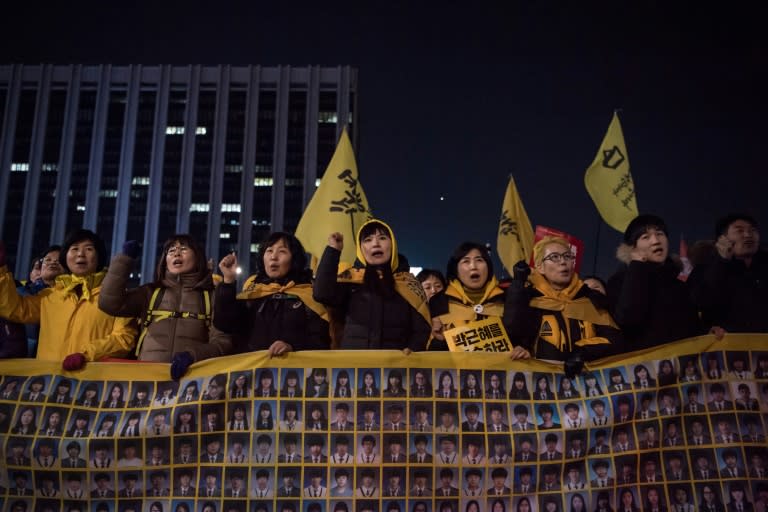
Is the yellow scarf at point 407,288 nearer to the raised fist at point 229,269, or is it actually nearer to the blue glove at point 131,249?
the raised fist at point 229,269

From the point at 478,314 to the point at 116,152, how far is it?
92.7m

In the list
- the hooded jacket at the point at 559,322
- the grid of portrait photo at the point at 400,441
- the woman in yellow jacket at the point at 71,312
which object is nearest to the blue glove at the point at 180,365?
the grid of portrait photo at the point at 400,441

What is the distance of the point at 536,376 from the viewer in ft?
12.7

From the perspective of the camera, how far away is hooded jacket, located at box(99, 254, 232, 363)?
4.45 metres

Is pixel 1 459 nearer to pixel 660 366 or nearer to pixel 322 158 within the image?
pixel 660 366

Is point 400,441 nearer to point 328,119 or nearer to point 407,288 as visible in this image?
point 407,288

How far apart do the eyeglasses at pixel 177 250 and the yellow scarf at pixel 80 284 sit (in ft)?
2.19

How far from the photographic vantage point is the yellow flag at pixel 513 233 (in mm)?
11258

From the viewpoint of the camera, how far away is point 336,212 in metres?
9.11

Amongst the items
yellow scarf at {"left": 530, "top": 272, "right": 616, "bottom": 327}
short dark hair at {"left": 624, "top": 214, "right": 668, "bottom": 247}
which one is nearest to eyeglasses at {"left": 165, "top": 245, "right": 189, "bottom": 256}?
yellow scarf at {"left": 530, "top": 272, "right": 616, "bottom": 327}

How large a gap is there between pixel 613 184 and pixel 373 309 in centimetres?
719

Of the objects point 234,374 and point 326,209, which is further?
point 326,209

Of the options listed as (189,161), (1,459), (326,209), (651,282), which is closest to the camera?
(1,459)

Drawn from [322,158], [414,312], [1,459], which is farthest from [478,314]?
[322,158]
